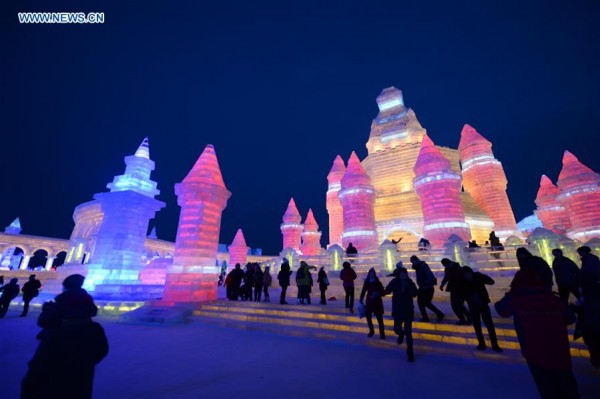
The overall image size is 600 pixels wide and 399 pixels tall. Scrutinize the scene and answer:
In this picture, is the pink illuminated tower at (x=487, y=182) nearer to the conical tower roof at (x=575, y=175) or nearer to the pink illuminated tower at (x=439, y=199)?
the conical tower roof at (x=575, y=175)

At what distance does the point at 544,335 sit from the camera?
2.76m

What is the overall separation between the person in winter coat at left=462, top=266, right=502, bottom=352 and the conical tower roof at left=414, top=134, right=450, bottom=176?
48.9ft

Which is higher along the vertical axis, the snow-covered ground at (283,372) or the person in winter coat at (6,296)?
the person in winter coat at (6,296)

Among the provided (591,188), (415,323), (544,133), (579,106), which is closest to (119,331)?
(415,323)

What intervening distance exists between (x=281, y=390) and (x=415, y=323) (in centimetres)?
432

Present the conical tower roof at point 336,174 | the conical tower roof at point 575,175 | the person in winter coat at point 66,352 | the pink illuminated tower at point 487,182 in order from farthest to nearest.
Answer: the conical tower roof at point 336,174 → the pink illuminated tower at point 487,182 → the conical tower roof at point 575,175 → the person in winter coat at point 66,352

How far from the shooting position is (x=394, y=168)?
26.5m

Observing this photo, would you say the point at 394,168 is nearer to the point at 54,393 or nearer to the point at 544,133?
the point at 54,393

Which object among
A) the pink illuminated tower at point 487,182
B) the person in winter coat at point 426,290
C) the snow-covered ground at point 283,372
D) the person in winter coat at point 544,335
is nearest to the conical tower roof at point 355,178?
the pink illuminated tower at point 487,182

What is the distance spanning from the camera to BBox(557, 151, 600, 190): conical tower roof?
58.7 ft

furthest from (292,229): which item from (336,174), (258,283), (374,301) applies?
(374,301)

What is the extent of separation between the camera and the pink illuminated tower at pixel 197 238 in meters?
10.7

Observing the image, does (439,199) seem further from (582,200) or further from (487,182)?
(582,200)

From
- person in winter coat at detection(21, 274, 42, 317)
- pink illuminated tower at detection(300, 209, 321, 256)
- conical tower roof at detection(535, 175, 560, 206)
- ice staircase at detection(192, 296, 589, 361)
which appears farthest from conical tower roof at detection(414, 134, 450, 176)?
person in winter coat at detection(21, 274, 42, 317)
